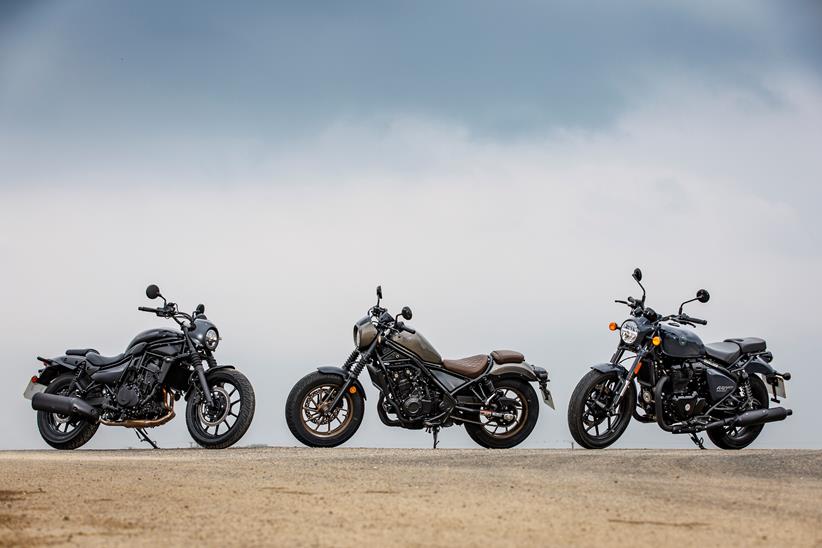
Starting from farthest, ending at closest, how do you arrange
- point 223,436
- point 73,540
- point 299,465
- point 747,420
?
1. point 747,420
2. point 223,436
3. point 299,465
4. point 73,540

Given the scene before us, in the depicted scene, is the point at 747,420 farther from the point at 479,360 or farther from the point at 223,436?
the point at 223,436

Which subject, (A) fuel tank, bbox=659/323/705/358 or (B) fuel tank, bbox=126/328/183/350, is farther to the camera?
(B) fuel tank, bbox=126/328/183/350

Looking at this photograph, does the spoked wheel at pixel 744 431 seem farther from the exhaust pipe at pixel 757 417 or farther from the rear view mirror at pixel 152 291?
the rear view mirror at pixel 152 291

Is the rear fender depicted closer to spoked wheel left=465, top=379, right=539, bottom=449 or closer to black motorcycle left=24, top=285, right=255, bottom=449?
spoked wheel left=465, top=379, right=539, bottom=449

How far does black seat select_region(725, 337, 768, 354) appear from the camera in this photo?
1474 cm

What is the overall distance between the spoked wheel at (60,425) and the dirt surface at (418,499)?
2.52m

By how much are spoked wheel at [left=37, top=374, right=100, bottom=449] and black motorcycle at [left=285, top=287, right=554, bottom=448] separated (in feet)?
12.2

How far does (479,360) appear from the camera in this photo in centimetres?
1385

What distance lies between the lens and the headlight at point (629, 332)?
1340 cm

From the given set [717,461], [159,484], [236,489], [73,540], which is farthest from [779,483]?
[73,540]

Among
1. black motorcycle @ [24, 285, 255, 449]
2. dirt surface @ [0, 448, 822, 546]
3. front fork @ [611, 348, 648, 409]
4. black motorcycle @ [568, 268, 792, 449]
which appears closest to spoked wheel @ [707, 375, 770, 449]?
black motorcycle @ [568, 268, 792, 449]

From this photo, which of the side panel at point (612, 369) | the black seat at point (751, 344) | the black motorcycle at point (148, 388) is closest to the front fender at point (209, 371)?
the black motorcycle at point (148, 388)

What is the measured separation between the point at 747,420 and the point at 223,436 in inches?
256

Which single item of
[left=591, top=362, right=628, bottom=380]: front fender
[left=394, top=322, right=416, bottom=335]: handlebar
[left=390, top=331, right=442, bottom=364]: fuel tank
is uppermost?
[left=394, top=322, right=416, bottom=335]: handlebar
